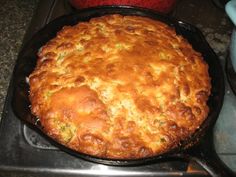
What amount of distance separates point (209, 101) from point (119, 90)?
0.33 metres

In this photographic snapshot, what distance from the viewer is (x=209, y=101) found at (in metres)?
1.24

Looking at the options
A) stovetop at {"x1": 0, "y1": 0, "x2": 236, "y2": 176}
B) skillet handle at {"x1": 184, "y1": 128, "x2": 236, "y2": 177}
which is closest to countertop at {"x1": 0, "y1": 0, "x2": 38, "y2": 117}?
stovetop at {"x1": 0, "y1": 0, "x2": 236, "y2": 176}

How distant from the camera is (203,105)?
1.20 meters

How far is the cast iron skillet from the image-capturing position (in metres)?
1.02

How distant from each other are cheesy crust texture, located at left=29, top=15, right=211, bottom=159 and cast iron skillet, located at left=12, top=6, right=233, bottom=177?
0.10 feet

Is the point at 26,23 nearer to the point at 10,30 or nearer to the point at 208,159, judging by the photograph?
the point at 10,30

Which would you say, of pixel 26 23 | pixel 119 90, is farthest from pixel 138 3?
pixel 26 23

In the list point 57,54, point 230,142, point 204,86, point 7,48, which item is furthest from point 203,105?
point 7,48

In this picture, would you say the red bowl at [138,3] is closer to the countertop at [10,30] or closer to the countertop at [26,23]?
the countertop at [26,23]

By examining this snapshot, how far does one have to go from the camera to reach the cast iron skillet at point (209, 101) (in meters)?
1.02

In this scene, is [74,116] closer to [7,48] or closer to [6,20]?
[7,48]

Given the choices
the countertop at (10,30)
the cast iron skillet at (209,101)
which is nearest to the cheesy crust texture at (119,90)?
the cast iron skillet at (209,101)

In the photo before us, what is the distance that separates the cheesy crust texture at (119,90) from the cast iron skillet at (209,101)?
3 cm

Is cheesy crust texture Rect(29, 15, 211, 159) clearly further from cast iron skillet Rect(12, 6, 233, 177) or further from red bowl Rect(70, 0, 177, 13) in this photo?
red bowl Rect(70, 0, 177, 13)
